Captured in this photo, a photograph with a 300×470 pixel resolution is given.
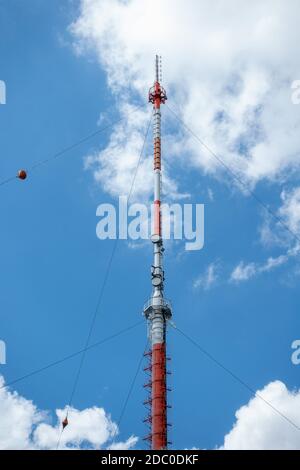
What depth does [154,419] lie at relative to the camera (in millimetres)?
58438

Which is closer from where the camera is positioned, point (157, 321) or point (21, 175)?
point (21, 175)

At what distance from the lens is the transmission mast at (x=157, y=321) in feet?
191

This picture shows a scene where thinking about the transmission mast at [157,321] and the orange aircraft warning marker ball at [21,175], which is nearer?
the orange aircraft warning marker ball at [21,175]

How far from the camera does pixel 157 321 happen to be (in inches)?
2485

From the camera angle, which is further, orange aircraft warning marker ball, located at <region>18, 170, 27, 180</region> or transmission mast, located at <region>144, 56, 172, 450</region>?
transmission mast, located at <region>144, 56, 172, 450</region>

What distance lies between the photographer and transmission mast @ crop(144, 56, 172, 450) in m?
58.2
